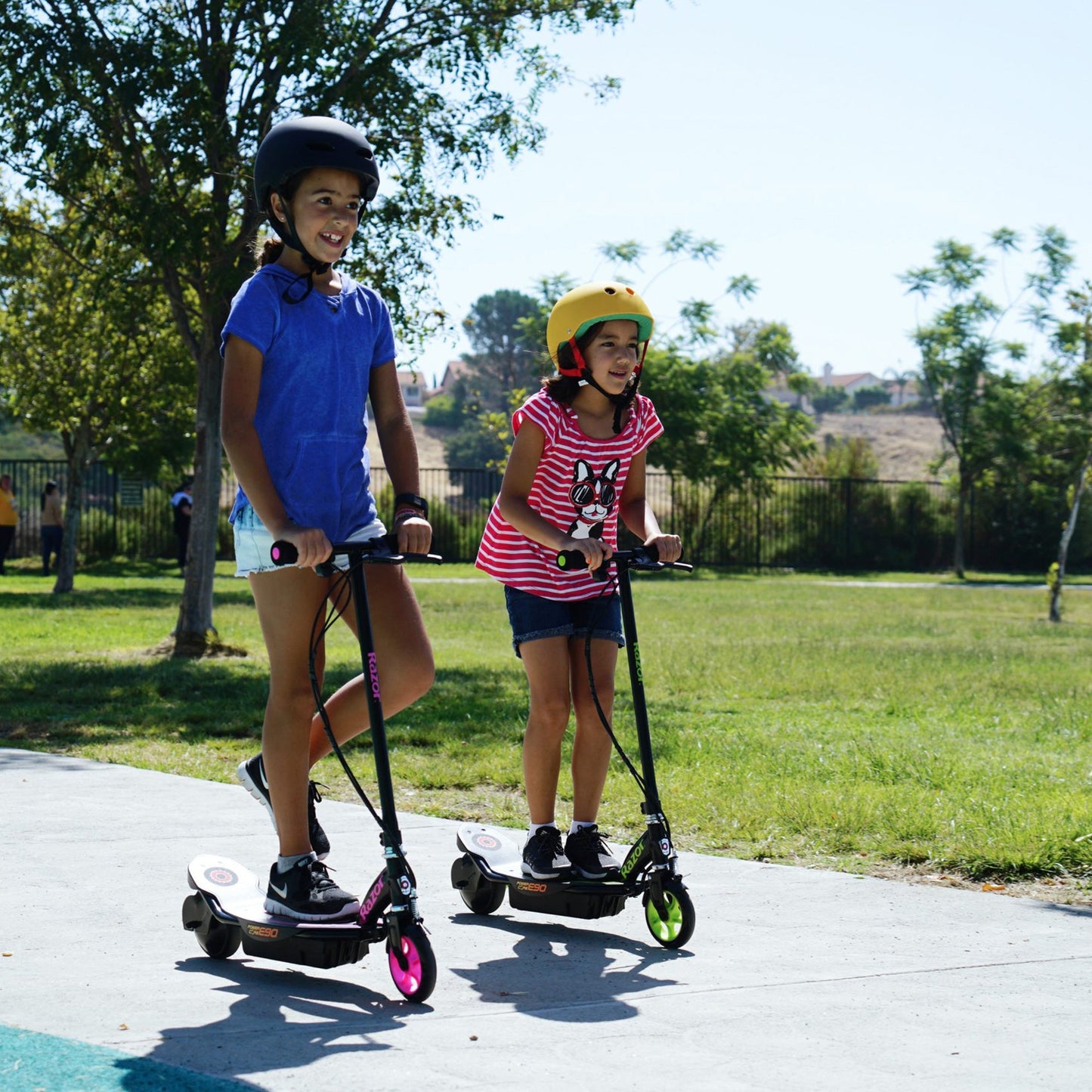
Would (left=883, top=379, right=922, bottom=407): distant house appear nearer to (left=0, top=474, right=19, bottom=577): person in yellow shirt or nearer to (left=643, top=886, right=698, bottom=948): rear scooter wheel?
(left=0, top=474, right=19, bottom=577): person in yellow shirt

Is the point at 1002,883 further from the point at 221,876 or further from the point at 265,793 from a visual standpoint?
the point at 221,876

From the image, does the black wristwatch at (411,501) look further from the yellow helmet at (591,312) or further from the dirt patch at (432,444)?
the dirt patch at (432,444)

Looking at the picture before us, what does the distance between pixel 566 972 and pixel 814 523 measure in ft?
110

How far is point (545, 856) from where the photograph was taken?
4.34m

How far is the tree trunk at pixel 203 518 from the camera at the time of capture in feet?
42.5

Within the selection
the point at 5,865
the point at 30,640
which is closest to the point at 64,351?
the point at 30,640

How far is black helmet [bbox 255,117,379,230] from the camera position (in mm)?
3795

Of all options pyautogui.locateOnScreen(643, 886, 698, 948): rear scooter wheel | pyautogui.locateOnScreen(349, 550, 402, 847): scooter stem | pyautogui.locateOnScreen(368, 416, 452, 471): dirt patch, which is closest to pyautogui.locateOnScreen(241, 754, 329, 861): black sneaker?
pyautogui.locateOnScreen(349, 550, 402, 847): scooter stem

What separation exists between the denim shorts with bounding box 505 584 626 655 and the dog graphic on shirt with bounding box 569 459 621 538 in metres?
0.21

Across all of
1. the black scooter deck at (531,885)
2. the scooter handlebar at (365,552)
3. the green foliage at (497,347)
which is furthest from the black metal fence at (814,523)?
the green foliage at (497,347)

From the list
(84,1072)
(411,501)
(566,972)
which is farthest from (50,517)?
(84,1072)

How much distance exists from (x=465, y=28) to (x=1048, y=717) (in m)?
7.36

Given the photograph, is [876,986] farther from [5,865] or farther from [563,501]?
[5,865]

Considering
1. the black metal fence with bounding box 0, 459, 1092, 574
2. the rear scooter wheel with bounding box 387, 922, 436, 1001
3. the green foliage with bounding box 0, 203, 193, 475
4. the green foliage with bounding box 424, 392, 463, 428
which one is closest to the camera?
the rear scooter wheel with bounding box 387, 922, 436, 1001
